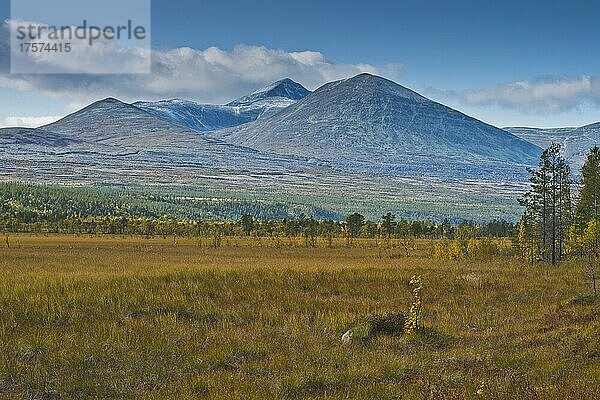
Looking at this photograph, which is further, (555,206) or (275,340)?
(555,206)

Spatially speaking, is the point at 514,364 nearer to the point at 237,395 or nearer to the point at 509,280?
the point at 237,395

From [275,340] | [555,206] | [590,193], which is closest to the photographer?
[275,340]

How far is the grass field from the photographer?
1056cm

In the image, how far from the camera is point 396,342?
14.8 meters

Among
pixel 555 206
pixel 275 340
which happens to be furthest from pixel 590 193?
pixel 275 340

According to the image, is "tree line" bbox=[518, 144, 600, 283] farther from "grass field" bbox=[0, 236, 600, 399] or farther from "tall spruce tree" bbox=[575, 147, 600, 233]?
"grass field" bbox=[0, 236, 600, 399]

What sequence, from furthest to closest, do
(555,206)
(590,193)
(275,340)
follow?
1. (590,193)
2. (555,206)
3. (275,340)

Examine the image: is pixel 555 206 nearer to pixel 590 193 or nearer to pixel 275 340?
pixel 590 193

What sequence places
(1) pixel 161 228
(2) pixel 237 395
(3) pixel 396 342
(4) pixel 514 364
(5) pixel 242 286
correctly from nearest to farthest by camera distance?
(2) pixel 237 395 < (4) pixel 514 364 < (3) pixel 396 342 < (5) pixel 242 286 < (1) pixel 161 228

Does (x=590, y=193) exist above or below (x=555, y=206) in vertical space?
above

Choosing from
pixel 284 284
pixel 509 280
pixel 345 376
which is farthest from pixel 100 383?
pixel 509 280

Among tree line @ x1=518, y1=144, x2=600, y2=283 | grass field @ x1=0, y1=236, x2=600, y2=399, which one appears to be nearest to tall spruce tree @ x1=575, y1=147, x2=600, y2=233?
tree line @ x1=518, y1=144, x2=600, y2=283

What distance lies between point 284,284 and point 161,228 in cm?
7503

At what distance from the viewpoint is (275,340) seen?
15016mm
